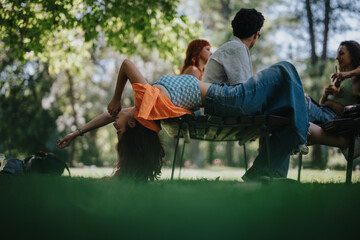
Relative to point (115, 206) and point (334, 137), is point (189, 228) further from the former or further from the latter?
point (334, 137)

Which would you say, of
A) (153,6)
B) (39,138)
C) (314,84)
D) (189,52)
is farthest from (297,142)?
(39,138)

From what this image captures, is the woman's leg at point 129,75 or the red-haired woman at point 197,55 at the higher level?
the red-haired woman at point 197,55

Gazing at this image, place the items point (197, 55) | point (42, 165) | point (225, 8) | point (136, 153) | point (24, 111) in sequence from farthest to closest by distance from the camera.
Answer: point (225, 8), point (24, 111), point (197, 55), point (42, 165), point (136, 153)

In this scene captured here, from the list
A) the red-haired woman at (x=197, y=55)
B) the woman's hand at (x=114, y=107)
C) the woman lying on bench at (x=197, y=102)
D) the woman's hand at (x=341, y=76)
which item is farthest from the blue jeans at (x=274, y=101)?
the red-haired woman at (x=197, y=55)

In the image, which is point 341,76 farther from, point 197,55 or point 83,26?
point 83,26

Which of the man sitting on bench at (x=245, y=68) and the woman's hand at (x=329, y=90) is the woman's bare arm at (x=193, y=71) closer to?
the man sitting on bench at (x=245, y=68)

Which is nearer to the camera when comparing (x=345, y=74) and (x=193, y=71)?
(x=345, y=74)

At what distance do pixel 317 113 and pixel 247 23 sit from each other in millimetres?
1207

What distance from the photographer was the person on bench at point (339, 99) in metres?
3.10

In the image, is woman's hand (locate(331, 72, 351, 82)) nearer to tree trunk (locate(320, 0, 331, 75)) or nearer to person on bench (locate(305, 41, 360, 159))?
person on bench (locate(305, 41, 360, 159))

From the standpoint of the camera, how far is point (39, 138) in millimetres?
11000

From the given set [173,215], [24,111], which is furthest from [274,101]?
[24,111]

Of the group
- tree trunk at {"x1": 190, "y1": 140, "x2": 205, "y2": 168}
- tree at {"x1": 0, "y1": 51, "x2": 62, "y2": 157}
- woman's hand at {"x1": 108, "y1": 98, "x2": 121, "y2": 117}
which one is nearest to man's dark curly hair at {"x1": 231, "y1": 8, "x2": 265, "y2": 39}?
woman's hand at {"x1": 108, "y1": 98, "x2": 121, "y2": 117}

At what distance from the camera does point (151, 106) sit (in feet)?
7.98
